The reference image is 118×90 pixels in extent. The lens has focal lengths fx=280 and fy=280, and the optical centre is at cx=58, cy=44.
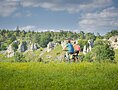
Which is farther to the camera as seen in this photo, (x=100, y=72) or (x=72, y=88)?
(x=100, y=72)

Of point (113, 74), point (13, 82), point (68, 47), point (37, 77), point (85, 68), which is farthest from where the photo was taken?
point (68, 47)

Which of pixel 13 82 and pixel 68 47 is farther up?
pixel 68 47

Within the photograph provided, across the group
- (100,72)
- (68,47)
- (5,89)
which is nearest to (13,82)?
(5,89)

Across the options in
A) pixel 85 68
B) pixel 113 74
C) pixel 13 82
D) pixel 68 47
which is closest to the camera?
pixel 13 82

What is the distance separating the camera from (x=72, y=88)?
1670cm

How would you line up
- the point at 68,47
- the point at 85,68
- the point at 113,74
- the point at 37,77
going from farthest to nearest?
the point at 68,47, the point at 85,68, the point at 113,74, the point at 37,77

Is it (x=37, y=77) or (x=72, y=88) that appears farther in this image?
(x=37, y=77)

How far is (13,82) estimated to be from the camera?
58.4ft

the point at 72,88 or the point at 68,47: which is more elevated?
the point at 68,47

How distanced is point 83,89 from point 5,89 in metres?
4.53

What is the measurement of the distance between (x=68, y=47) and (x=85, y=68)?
8.49 metres

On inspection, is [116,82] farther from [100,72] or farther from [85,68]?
[85,68]

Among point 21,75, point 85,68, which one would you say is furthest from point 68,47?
point 21,75

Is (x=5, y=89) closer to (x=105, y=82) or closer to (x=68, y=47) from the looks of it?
(x=105, y=82)
